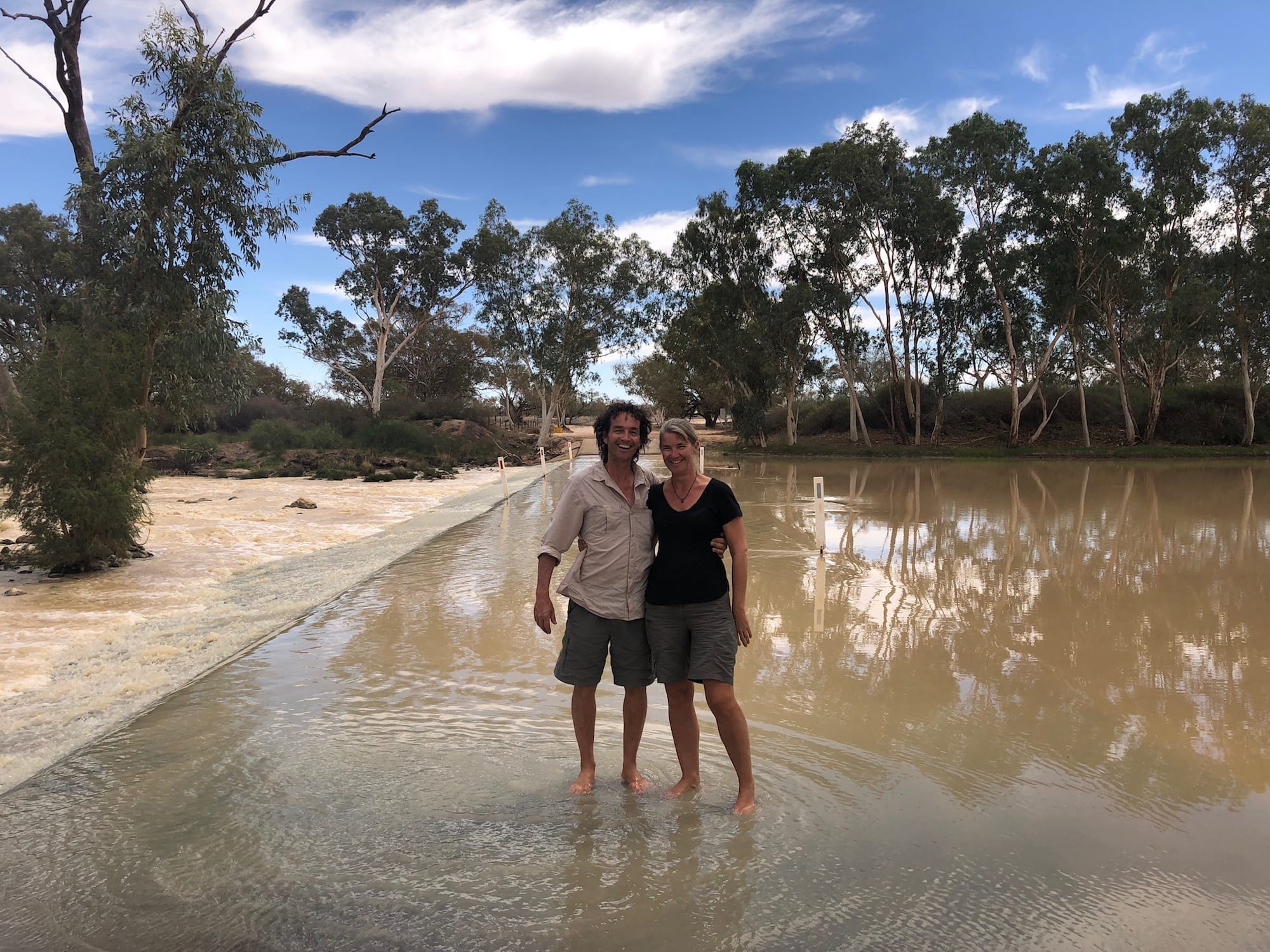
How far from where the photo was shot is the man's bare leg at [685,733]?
3.58 meters

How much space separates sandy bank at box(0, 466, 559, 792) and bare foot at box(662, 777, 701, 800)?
3.00 metres

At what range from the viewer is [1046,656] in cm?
603

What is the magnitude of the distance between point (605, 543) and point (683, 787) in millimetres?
1168

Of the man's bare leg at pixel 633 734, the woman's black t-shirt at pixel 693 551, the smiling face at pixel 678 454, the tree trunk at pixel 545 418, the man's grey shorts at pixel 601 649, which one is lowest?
the man's bare leg at pixel 633 734

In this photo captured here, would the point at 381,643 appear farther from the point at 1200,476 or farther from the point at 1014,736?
the point at 1200,476

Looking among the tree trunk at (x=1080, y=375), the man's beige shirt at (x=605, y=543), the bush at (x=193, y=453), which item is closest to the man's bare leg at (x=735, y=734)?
the man's beige shirt at (x=605, y=543)

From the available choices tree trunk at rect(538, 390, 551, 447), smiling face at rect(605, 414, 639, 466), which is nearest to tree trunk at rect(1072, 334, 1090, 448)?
tree trunk at rect(538, 390, 551, 447)

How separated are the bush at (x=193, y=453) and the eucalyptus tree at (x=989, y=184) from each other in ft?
101

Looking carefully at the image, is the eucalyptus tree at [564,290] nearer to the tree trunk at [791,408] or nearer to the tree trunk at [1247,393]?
the tree trunk at [791,408]

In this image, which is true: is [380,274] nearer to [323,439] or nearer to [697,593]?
[323,439]

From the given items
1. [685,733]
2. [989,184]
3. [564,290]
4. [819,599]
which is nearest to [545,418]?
[564,290]

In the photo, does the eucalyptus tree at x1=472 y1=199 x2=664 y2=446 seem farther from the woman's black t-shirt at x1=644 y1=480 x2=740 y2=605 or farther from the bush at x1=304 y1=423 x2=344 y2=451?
the woman's black t-shirt at x1=644 y1=480 x2=740 y2=605

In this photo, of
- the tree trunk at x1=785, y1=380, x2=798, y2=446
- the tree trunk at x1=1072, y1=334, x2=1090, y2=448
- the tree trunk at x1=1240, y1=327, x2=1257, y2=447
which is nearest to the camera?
the tree trunk at x1=1240, y1=327, x2=1257, y2=447

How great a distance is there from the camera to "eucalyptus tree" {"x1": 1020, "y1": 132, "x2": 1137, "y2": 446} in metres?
32.6
